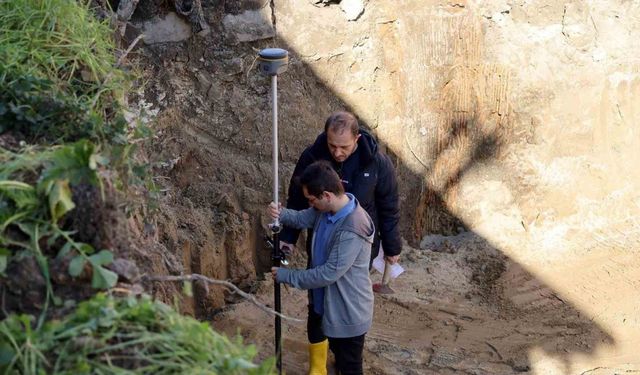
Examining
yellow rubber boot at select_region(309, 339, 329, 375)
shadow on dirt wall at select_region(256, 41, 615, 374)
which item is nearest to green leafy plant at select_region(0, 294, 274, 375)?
yellow rubber boot at select_region(309, 339, 329, 375)

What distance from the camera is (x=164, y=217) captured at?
17.9 ft

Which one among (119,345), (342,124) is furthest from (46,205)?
(342,124)

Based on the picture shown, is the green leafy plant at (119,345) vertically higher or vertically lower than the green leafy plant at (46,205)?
lower

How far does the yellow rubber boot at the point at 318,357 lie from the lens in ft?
15.1

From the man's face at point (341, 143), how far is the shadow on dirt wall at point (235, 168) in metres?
1.56

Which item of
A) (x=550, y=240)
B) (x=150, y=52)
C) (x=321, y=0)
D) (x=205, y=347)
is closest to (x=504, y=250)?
(x=550, y=240)

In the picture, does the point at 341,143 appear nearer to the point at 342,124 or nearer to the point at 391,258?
the point at 342,124

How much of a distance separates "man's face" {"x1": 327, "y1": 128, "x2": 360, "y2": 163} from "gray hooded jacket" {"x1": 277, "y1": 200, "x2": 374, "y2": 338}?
327mm

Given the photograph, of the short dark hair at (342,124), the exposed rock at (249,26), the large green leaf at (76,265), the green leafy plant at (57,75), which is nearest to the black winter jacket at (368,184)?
the short dark hair at (342,124)

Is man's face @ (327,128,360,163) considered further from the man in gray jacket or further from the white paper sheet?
the white paper sheet

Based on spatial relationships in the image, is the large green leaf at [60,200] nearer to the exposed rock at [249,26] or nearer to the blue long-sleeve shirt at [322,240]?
the blue long-sleeve shirt at [322,240]

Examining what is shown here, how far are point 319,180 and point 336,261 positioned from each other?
0.41 meters

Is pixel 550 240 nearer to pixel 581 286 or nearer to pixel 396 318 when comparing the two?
pixel 581 286

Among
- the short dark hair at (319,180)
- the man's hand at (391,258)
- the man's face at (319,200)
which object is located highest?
the short dark hair at (319,180)
